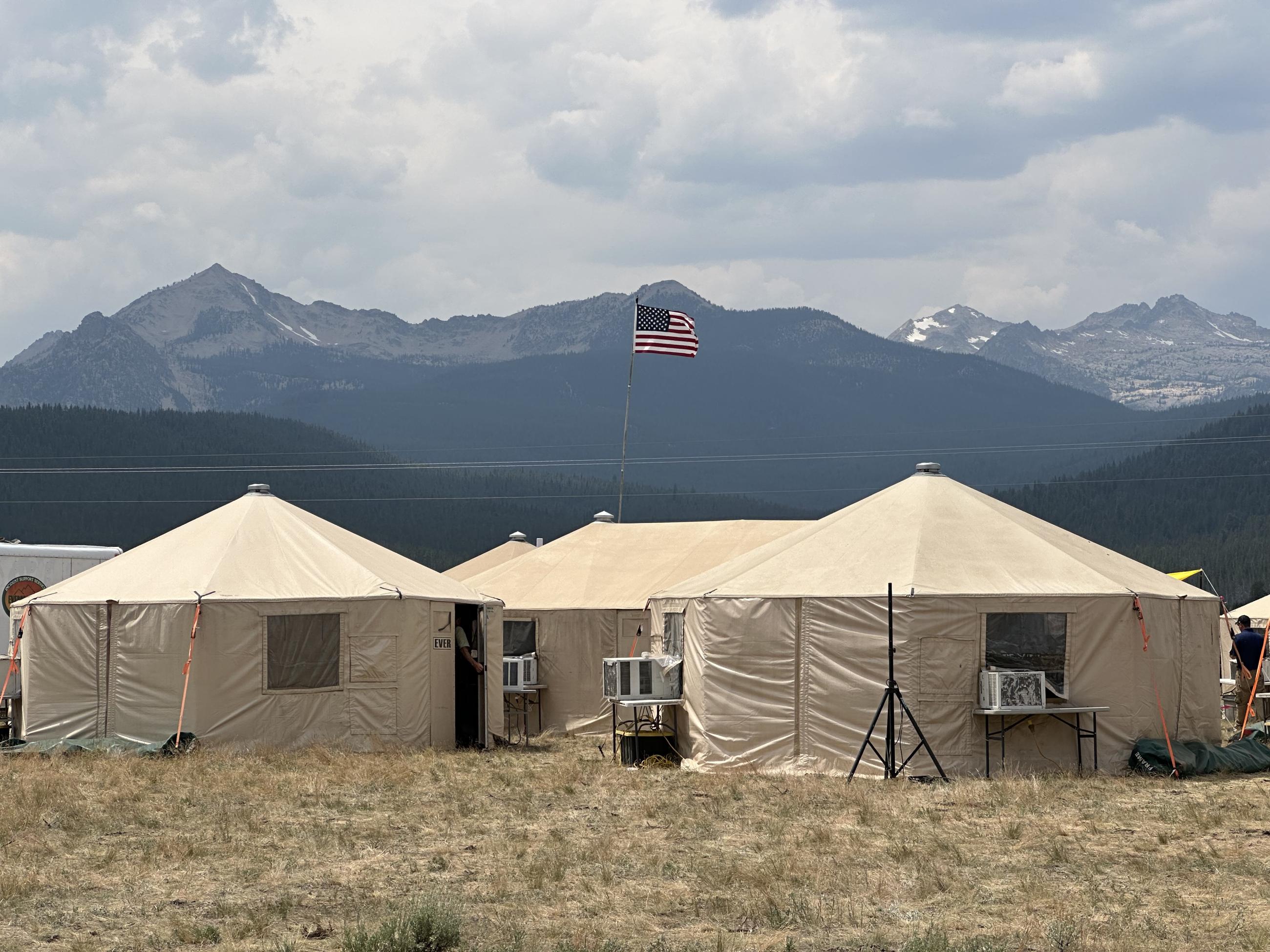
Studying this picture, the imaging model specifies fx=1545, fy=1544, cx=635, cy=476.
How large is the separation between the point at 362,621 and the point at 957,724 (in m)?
7.62

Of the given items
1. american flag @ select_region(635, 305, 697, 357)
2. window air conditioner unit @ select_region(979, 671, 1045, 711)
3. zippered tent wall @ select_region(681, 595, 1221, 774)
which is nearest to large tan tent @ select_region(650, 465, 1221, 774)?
zippered tent wall @ select_region(681, 595, 1221, 774)

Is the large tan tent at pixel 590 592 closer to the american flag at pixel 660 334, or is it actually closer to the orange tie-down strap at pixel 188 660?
the american flag at pixel 660 334

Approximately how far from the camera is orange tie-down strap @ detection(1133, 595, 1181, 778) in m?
17.2

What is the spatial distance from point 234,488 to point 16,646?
355 feet

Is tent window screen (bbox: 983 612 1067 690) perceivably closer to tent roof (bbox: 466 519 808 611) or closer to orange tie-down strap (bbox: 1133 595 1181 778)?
orange tie-down strap (bbox: 1133 595 1181 778)

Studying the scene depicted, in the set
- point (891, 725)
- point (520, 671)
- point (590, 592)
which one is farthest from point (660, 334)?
point (891, 725)

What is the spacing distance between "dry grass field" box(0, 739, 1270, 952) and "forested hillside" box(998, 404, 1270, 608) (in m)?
73.0

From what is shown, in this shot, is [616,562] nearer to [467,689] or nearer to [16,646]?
[467,689]

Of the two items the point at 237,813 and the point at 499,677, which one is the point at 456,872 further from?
the point at 499,677

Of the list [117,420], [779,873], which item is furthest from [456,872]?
[117,420]

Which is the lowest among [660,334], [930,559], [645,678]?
[645,678]

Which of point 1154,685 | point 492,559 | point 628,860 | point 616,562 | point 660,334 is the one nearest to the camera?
point 628,860

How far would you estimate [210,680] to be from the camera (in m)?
19.2

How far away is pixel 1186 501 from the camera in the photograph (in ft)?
367
